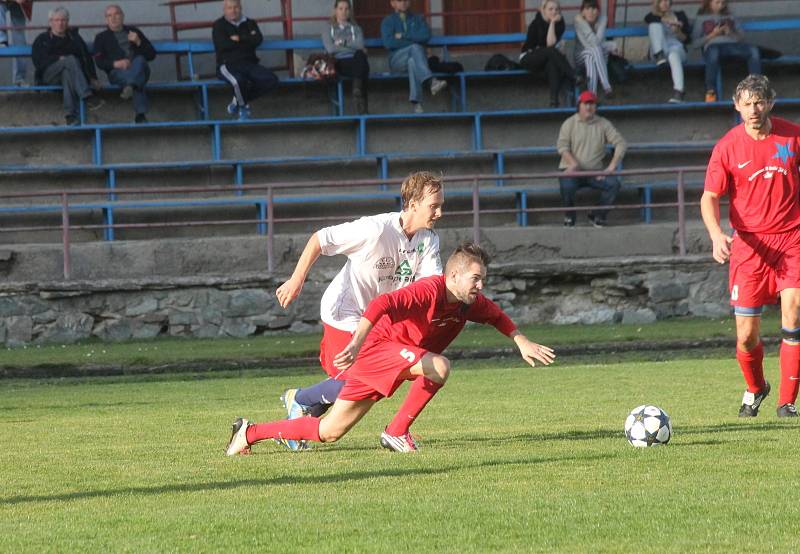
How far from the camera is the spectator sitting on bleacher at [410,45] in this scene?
71.3ft

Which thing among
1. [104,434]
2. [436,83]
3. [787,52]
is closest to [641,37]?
[787,52]

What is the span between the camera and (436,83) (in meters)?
21.8

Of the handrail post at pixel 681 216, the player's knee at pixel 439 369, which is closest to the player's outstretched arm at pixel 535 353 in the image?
the player's knee at pixel 439 369

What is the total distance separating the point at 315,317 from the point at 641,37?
8.30 metres

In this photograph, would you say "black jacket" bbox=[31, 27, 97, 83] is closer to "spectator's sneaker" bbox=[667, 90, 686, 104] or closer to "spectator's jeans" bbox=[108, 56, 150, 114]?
"spectator's jeans" bbox=[108, 56, 150, 114]

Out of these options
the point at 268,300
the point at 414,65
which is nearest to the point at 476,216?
the point at 268,300

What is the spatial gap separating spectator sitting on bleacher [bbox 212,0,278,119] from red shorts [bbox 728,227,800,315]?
13.4 m

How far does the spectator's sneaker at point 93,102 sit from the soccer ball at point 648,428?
53.7 feet

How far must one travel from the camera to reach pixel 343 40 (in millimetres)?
21766

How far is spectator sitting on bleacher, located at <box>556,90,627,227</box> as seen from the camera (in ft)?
65.5

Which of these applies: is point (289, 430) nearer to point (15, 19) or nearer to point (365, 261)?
point (365, 261)

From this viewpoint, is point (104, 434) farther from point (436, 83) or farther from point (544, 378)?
point (436, 83)

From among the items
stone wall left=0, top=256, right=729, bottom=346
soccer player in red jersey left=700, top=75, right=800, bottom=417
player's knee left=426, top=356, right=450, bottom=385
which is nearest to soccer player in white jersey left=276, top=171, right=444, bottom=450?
player's knee left=426, top=356, right=450, bottom=385

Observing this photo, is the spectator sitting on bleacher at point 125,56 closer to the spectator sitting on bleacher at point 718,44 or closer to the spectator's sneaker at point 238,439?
the spectator sitting on bleacher at point 718,44
